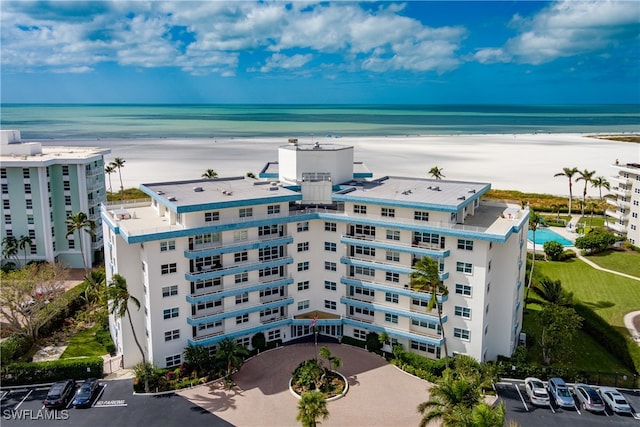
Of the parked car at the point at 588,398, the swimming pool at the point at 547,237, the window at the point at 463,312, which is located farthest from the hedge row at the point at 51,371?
the swimming pool at the point at 547,237

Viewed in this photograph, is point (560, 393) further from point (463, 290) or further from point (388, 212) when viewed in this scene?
point (388, 212)

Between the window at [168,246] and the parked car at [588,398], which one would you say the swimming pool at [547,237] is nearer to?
the parked car at [588,398]

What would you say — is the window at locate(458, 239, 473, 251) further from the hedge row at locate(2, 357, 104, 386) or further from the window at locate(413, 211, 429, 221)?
the hedge row at locate(2, 357, 104, 386)

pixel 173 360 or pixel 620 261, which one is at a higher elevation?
pixel 620 261

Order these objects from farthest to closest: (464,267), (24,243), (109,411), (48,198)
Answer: (48,198), (24,243), (464,267), (109,411)

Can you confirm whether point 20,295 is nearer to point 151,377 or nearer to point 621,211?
point 151,377

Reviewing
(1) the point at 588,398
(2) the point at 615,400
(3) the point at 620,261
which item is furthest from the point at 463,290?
(3) the point at 620,261
